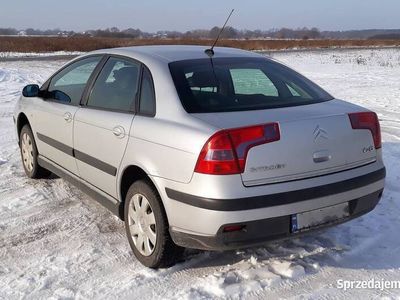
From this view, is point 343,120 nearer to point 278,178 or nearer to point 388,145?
point 278,178

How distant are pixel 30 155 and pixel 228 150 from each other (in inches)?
137

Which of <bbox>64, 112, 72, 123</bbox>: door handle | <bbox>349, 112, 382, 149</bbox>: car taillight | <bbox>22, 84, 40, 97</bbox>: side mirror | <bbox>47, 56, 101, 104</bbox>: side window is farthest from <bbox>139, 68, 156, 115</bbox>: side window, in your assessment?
<bbox>22, 84, 40, 97</bbox>: side mirror

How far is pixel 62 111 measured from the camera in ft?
14.8

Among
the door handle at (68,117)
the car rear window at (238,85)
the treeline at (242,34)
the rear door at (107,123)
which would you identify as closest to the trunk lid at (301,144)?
the car rear window at (238,85)

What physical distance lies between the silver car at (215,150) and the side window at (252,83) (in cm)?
1

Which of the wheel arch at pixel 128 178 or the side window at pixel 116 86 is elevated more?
the side window at pixel 116 86

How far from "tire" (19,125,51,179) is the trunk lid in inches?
118

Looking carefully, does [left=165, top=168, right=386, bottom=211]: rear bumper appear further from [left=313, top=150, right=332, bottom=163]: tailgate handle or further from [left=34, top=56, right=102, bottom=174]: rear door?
[left=34, top=56, right=102, bottom=174]: rear door

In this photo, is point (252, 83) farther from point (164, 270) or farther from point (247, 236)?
point (164, 270)

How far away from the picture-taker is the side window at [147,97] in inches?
135

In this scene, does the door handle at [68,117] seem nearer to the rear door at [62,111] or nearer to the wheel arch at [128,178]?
the rear door at [62,111]

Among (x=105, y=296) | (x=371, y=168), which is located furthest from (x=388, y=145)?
(x=105, y=296)

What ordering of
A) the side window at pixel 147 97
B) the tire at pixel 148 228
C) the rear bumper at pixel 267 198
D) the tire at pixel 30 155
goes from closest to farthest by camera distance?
the rear bumper at pixel 267 198, the tire at pixel 148 228, the side window at pixel 147 97, the tire at pixel 30 155

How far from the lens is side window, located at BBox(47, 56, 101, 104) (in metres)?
4.43
